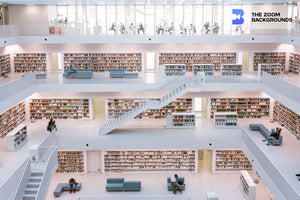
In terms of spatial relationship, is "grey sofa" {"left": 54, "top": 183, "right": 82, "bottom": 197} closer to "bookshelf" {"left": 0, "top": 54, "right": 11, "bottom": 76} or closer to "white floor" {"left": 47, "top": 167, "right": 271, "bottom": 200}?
"white floor" {"left": 47, "top": 167, "right": 271, "bottom": 200}

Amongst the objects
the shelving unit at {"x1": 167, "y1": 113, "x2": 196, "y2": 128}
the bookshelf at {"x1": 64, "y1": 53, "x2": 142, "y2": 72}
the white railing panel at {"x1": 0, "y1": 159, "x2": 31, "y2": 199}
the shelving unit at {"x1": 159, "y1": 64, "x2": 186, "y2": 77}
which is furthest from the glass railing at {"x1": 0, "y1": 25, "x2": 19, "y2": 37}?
the shelving unit at {"x1": 167, "y1": 113, "x2": 196, "y2": 128}

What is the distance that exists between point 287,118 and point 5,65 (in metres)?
14.8

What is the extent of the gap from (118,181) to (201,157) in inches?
199

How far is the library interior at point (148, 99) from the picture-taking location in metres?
13.9

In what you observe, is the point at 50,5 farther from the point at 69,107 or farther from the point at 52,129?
the point at 52,129

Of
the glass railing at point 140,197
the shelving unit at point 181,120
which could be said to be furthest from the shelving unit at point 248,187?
the shelving unit at point 181,120

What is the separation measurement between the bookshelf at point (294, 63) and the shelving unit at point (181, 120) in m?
6.37

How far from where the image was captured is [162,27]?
18.1m

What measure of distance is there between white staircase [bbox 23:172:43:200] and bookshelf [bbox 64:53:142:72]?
350 inches

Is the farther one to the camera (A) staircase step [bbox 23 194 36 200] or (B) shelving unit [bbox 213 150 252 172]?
(B) shelving unit [bbox 213 150 252 172]

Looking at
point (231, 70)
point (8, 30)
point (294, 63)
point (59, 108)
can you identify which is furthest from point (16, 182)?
point (294, 63)

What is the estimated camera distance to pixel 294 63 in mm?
18469

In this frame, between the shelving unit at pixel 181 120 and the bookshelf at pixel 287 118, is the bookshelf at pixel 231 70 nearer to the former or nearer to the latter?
the bookshelf at pixel 287 118

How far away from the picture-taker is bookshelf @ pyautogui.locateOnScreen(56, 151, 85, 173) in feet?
52.5
